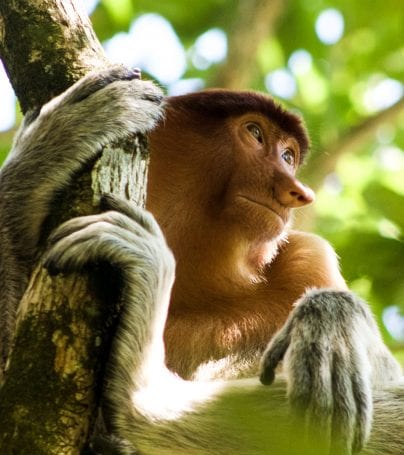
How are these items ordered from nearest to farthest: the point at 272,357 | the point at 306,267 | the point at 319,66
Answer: the point at 272,357 < the point at 306,267 < the point at 319,66

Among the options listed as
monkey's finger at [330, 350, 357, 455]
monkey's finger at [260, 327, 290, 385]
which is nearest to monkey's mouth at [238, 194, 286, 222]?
monkey's finger at [260, 327, 290, 385]

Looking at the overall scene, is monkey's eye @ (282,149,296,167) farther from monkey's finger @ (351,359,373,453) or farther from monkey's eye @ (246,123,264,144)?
monkey's finger @ (351,359,373,453)

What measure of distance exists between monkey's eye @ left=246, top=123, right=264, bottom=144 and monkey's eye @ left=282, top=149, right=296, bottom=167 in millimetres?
174

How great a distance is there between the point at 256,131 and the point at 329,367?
83.4 inches

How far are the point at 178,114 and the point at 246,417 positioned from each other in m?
2.18

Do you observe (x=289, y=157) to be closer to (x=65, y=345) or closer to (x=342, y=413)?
(x=342, y=413)

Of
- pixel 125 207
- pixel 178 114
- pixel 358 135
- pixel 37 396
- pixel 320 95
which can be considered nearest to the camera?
pixel 37 396

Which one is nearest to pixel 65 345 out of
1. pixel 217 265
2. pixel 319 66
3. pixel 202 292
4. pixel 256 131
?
pixel 202 292

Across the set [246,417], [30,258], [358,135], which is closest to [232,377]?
[246,417]

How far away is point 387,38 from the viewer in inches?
346

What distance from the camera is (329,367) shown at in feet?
12.1

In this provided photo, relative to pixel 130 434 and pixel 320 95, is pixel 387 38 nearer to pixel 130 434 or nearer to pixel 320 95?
pixel 320 95

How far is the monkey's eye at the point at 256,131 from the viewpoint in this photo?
540cm

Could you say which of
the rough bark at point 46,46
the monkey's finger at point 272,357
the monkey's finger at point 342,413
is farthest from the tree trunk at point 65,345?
the monkey's finger at point 342,413
